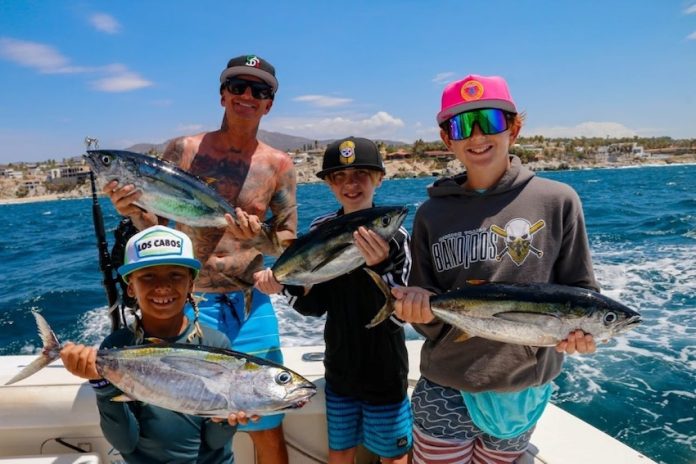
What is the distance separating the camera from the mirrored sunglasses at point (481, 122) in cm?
238

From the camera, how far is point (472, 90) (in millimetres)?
2389

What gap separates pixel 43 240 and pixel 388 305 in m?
29.0

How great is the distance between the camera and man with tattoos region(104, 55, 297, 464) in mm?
3303

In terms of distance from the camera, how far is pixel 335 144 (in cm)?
304

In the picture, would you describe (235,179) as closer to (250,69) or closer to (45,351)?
(250,69)

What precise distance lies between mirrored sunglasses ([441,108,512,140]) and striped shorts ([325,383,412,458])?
1.69 meters

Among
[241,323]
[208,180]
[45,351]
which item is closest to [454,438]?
[241,323]

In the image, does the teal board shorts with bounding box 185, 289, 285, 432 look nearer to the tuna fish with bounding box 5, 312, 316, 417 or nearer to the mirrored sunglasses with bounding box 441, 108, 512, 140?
the tuna fish with bounding box 5, 312, 316, 417

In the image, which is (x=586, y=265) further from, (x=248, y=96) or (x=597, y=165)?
(x=597, y=165)

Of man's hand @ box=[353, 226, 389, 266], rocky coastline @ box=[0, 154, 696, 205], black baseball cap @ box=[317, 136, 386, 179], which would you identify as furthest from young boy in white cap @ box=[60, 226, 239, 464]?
rocky coastline @ box=[0, 154, 696, 205]

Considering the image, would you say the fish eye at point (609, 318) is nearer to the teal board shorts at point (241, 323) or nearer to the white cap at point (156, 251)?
the white cap at point (156, 251)

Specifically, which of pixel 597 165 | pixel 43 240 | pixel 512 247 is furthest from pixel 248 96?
pixel 597 165

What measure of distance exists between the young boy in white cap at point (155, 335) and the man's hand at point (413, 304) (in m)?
1.06

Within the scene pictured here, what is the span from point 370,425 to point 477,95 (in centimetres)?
203
